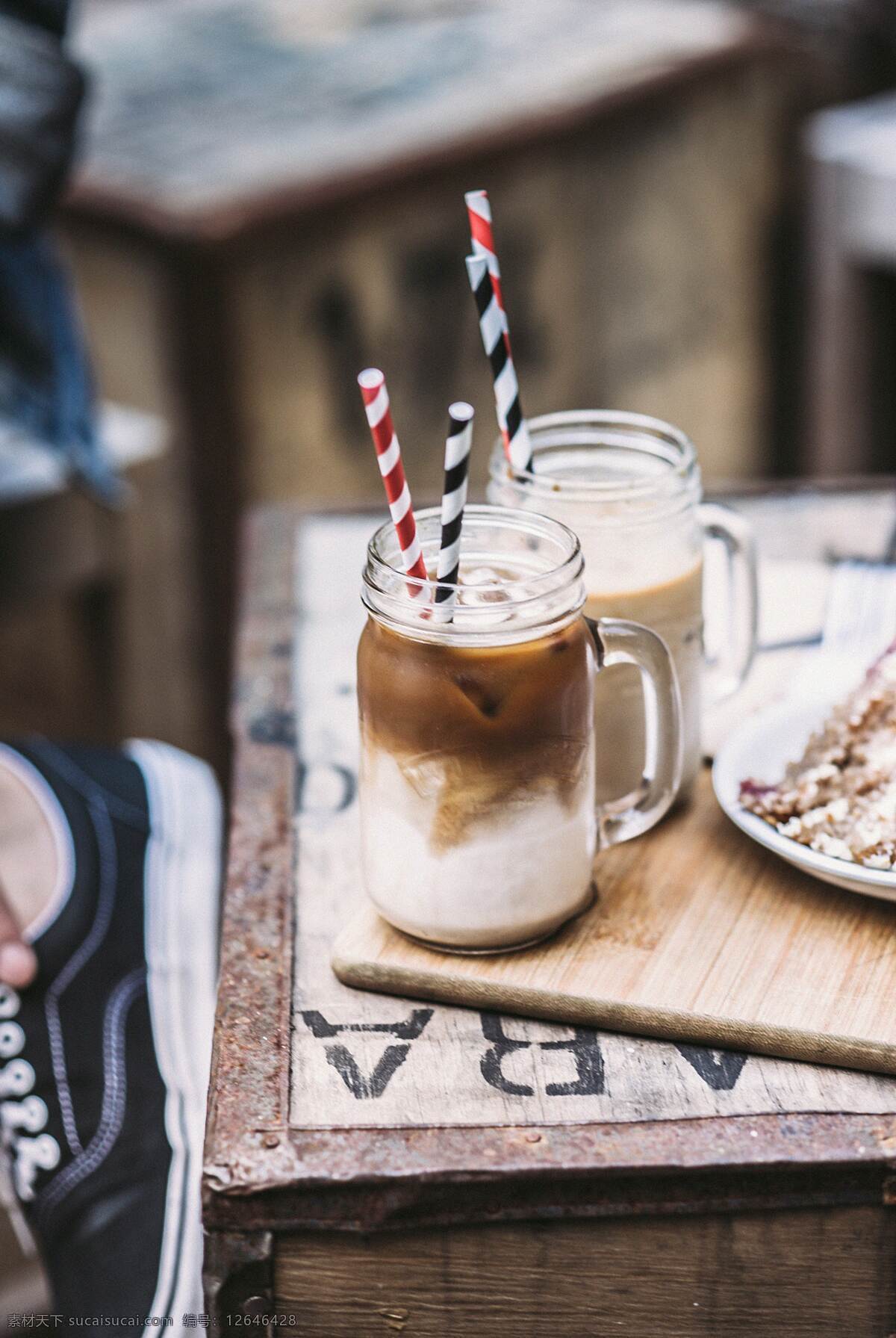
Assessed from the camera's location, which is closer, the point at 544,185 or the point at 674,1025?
the point at 674,1025

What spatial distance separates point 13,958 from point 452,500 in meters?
0.49

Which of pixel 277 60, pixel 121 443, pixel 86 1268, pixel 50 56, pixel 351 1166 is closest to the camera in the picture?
pixel 351 1166

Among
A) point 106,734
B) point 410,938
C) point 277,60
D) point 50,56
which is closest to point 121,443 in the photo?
point 106,734

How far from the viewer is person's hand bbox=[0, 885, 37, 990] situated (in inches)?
36.7

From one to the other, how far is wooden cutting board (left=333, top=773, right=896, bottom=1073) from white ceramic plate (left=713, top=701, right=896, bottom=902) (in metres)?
0.03

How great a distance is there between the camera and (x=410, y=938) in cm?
76

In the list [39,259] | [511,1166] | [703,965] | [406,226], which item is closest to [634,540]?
[703,965]

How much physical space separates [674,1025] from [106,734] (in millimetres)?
1624

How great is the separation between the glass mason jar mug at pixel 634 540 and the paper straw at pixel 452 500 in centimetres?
13

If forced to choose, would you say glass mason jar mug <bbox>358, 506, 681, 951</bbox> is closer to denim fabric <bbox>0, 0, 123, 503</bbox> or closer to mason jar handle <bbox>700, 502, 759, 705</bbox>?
mason jar handle <bbox>700, 502, 759, 705</bbox>

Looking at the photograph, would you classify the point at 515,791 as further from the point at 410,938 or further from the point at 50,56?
the point at 50,56

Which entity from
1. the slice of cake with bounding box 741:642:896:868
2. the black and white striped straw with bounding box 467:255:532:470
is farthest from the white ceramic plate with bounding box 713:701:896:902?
the black and white striped straw with bounding box 467:255:532:470

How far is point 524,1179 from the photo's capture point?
0.64 m

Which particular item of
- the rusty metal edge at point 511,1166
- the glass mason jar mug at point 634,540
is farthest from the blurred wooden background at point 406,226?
the rusty metal edge at point 511,1166
